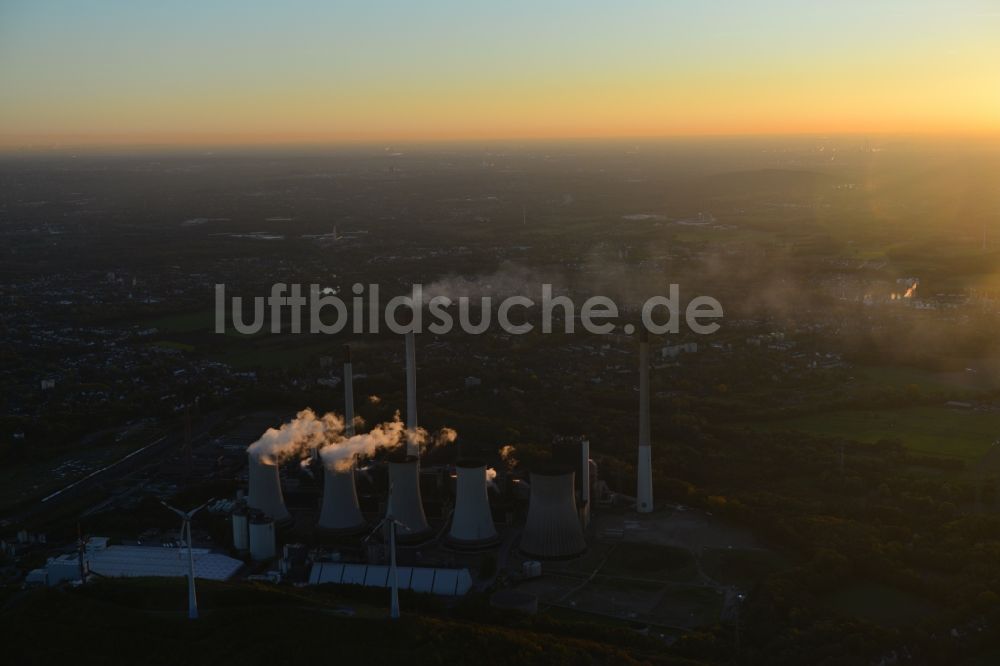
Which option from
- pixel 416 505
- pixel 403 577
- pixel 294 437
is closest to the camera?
pixel 403 577

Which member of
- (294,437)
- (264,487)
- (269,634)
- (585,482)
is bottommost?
(269,634)

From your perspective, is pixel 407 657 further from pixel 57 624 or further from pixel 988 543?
pixel 988 543

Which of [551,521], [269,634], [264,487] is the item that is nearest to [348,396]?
[264,487]

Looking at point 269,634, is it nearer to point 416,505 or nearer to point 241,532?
point 241,532

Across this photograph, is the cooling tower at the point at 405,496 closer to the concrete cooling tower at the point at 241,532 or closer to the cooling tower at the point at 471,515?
the cooling tower at the point at 471,515

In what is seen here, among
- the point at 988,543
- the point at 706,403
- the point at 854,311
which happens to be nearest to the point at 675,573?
the point at 988,543

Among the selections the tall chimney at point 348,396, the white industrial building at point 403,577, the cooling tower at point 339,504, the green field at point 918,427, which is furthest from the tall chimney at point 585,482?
the green field at point 918,427

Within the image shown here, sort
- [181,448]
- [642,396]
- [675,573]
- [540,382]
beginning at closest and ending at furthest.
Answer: [675,573]
[642,396]
[181,448]
[540,382]
